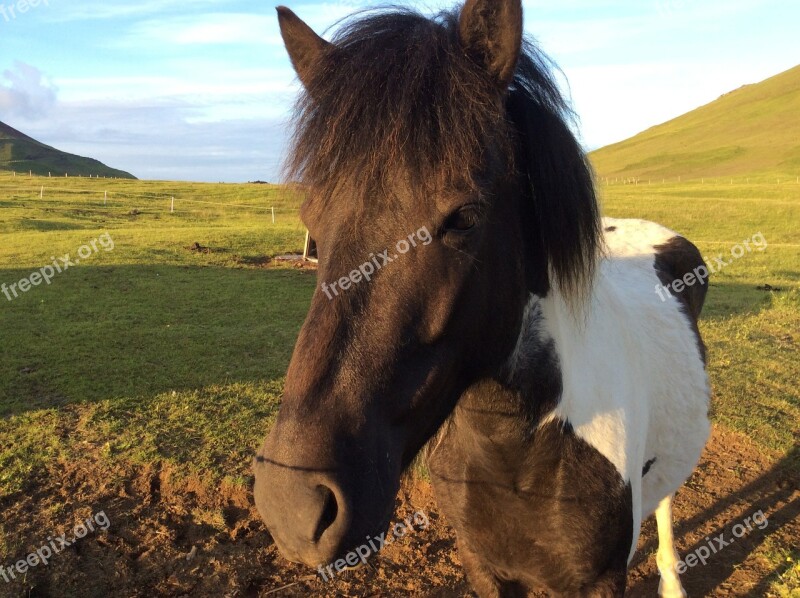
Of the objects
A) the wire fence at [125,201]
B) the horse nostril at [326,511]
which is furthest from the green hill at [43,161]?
the horse nostril at [326,511]

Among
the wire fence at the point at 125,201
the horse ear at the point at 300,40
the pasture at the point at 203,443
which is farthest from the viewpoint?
the wire fence at the point at 125,201

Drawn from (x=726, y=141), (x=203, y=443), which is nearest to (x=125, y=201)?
(x=203, y=443)

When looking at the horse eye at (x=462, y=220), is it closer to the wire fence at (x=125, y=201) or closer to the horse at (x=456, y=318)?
the horse at (x=456, y=318)

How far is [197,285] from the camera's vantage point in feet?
40.8

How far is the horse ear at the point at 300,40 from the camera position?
198 centimetres

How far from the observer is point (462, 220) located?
60.4 inches

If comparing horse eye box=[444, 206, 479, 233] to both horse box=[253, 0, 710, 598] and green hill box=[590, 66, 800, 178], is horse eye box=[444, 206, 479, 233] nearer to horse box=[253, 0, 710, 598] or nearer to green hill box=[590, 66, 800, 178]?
horse box=[253, 0, 710, 598]

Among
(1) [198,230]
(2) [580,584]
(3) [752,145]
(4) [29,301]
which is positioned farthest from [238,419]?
(3) [752,145]

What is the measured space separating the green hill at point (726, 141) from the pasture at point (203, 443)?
54.6m

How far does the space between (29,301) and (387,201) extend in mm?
11538

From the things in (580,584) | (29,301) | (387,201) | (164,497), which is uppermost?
(387,201)

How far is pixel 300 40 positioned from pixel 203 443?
4.27m

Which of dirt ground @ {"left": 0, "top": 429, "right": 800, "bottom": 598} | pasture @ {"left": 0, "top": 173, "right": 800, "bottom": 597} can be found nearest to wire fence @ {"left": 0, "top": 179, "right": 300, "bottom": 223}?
pasture @ {"left": 0, "top": 173, "right": 800, "bottom": 597}

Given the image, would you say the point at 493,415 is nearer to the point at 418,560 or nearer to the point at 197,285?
the point at 418,560
